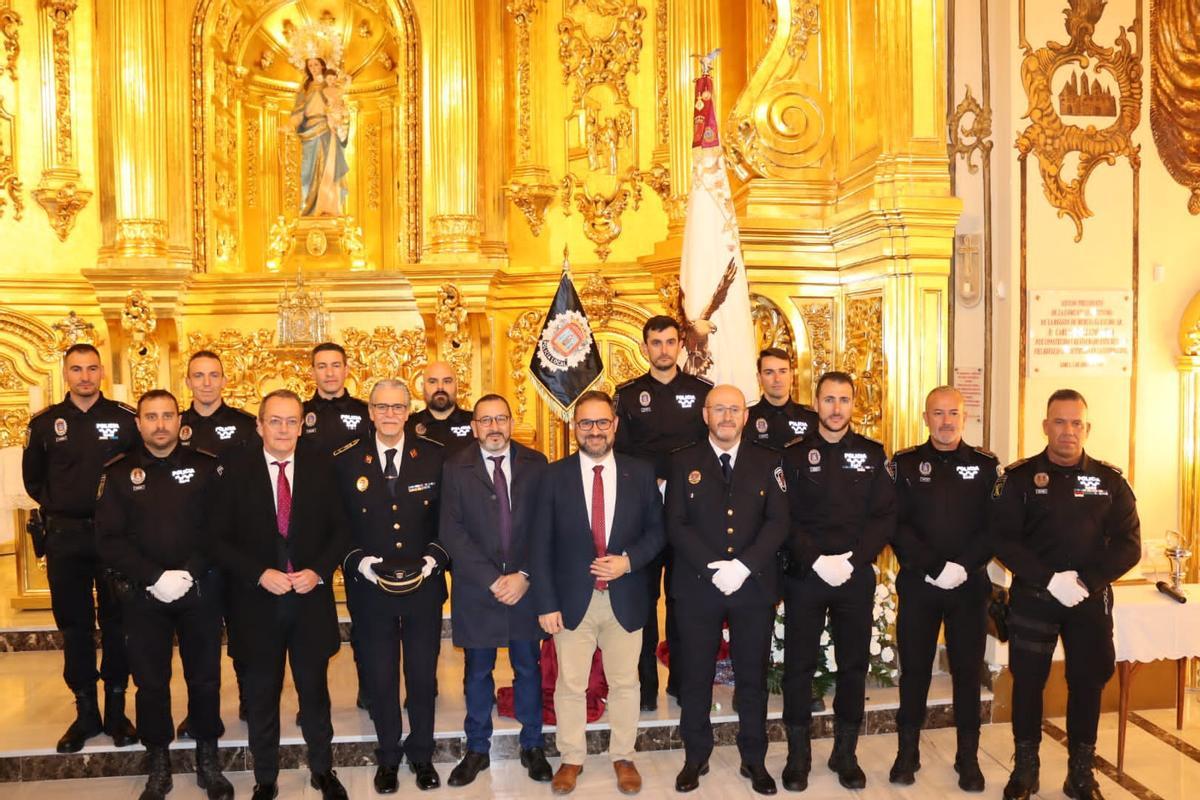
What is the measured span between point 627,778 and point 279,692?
1.61 metres

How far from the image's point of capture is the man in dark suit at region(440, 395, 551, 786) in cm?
451

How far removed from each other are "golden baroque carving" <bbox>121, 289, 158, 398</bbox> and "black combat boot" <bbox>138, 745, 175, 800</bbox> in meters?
4.43

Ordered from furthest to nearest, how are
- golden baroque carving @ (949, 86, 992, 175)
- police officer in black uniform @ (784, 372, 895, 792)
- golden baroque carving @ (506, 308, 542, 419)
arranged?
golden baroque carving @ (506, 308, 542, 419)
golden baroque carving @ (949, 86, 992, 175)
police officer in black uniform @ (784, 372, 895, 792)

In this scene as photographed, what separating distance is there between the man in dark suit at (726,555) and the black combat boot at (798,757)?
0.37 feet

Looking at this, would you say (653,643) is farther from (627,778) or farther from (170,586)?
(170,586)

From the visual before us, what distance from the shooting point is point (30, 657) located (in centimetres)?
635

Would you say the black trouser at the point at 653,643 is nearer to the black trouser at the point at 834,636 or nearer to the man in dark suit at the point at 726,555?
the man in dark suit at the point at 726,555

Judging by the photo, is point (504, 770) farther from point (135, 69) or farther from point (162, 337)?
point (135, 69)

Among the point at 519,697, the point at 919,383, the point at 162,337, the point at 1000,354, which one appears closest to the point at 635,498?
the point at 519,697

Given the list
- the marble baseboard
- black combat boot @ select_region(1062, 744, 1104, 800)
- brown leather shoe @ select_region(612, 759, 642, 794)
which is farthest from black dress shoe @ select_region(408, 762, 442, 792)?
black combat boot @ select_region(1062, 744, 1104, 800)

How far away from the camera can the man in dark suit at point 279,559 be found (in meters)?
4.29

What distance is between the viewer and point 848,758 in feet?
15.4

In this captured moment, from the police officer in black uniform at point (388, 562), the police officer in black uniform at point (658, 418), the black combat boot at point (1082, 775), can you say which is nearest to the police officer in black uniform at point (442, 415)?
the police officer in black uniform at point (658, 418)

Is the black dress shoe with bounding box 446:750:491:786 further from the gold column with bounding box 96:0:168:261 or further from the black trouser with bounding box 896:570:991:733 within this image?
the gold column with bounding box 96:0:168:261
